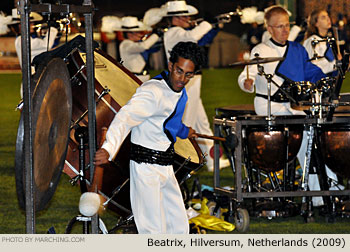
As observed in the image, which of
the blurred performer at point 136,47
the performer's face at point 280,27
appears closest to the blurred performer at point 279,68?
the performer's face at point 280,27

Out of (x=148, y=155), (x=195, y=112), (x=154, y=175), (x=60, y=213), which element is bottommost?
(x=60, y=213)

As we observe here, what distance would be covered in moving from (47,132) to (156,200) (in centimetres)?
102

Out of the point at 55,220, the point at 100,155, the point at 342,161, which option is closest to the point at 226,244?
the point at 100,155

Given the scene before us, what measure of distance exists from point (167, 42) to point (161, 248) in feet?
20.1

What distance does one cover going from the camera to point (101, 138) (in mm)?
6289

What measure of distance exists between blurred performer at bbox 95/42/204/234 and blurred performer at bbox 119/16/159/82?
5889 mm

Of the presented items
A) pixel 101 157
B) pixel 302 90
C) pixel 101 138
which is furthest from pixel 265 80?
pixel 101 157

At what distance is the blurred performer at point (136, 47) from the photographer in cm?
1203

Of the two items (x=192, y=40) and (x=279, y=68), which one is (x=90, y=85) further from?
(x=192, y=40)

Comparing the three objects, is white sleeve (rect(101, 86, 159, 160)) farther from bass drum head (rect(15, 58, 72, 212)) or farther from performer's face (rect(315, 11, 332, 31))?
performer's face (rect(315, 11, 332, 31))

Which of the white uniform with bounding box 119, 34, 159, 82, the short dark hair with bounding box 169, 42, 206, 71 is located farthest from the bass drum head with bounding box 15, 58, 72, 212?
the white uniform with bounding box 119, 34, 159, 82

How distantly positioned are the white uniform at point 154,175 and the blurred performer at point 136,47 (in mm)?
5914

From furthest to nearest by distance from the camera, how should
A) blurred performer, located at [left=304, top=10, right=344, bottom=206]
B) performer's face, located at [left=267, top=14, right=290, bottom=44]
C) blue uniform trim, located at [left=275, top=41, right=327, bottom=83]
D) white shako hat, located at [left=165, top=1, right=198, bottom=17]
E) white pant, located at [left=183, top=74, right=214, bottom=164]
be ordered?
1. white shako hat, located at [left=165, top=1, right=198, bottom=17]
2. white pant, located at [left=183, top=74, right=214, bottom=164]
3. blurred performer, located at [left=304, top=10, right=344, bottom=206]
4. performer's face, located at [left=267, top=14, right=290, bottom=44]
5. blue uniform trim, located at [left=275, top=41, right=327, bottom=83]

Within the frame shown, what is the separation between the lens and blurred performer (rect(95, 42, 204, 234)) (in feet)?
18.9
